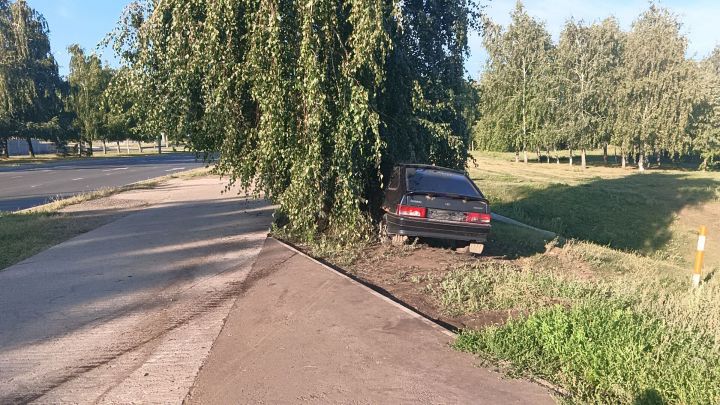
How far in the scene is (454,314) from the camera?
607cm

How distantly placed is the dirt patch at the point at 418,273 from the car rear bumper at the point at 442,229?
379mm

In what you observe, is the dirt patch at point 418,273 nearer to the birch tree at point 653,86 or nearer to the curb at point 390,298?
the curb at point 390,298

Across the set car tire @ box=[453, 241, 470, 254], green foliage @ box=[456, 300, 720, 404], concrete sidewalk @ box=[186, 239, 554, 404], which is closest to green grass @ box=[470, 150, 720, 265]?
car tire @ box=[453, 241, 470, 254]

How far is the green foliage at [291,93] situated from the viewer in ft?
28.8

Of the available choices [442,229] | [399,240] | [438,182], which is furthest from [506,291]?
[438,182]

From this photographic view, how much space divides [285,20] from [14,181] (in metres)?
23.7

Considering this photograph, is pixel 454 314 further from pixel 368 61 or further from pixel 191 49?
pixel 191 49

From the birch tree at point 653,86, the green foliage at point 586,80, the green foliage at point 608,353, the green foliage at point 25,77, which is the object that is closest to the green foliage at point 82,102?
the green foliage at point 25,77

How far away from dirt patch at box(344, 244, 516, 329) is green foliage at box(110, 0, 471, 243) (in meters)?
1.04

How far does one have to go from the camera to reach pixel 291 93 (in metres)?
9.05

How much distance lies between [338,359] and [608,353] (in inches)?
88.0

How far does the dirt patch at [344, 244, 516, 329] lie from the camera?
5.96 metres

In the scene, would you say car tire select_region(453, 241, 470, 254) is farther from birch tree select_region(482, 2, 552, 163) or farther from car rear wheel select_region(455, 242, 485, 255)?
birch tree select_region(482, 2, 552, 163)

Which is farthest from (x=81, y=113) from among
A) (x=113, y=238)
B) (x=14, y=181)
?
(x=113, y=238)
